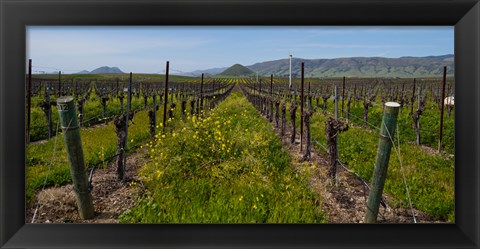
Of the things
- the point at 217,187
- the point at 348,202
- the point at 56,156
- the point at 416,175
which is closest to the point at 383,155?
the point at 348,202

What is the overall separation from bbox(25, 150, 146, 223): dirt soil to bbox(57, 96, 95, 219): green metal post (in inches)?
5.4

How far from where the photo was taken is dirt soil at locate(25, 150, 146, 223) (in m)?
3.34

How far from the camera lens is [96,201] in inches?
149

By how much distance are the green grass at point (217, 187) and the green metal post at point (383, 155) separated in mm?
542

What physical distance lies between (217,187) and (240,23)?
194 cm

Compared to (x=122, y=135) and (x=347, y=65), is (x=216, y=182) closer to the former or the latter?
(x=122, y=135)

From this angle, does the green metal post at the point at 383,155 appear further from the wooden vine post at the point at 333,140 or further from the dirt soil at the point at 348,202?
the wooden vine post at the point at 333,140

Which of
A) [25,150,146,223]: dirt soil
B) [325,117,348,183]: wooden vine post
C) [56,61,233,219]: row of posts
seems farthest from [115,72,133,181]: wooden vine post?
[325,117,348,183]: wooden vine post

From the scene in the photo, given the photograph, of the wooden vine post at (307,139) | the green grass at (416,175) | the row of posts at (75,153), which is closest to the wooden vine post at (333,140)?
the green grass at (416,175)

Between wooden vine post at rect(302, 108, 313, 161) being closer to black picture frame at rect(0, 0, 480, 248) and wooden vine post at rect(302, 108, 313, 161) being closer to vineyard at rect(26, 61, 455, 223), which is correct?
vineyard at rect(26, 61, 455, 223)
